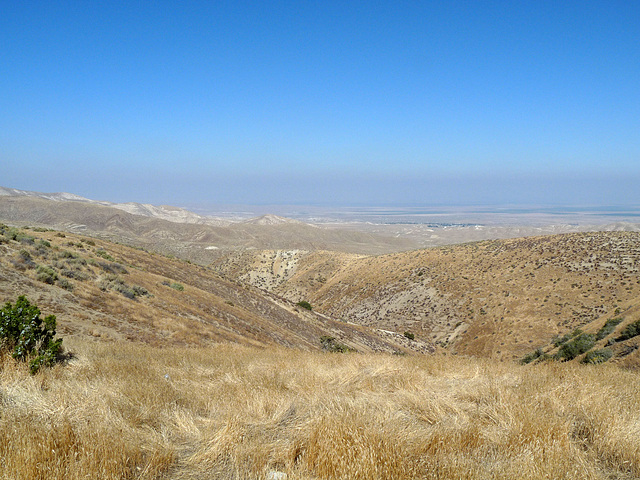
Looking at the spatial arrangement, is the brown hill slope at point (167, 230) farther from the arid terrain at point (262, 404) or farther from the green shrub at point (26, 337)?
the green shrub at point (26, 337)

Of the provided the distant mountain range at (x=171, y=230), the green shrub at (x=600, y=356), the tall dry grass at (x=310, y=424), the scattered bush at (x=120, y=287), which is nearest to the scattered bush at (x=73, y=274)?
the scattered bush at (x=120, y=287)

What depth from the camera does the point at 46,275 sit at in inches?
547

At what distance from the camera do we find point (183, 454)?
3.96 metres

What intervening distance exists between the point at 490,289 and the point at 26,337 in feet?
132

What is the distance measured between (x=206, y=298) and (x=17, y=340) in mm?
16174

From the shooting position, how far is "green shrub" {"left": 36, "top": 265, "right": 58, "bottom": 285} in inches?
541

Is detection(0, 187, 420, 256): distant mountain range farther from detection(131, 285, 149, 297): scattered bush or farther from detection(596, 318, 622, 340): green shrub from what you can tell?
detection(596, 318, 622, 340): green shrub

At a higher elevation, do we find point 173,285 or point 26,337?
point 26,337

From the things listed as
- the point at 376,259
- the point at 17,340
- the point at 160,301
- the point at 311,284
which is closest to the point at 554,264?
the point at 376,259

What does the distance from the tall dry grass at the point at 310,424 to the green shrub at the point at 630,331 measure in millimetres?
10049

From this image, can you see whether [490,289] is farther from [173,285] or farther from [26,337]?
[26,337]

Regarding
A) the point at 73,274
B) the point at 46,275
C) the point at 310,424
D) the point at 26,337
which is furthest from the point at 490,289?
the point at 26,337

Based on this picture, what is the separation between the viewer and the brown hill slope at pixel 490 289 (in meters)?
31.5

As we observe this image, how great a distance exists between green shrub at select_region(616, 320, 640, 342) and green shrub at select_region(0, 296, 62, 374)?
18.6 m
